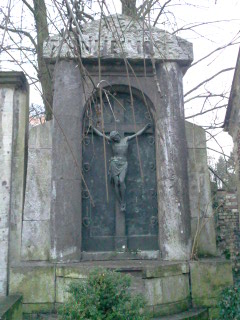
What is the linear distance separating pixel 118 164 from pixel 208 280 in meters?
2.34

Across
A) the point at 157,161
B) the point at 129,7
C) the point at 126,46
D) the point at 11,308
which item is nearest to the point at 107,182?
the point at 157,161

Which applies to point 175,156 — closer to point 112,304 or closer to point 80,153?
point 80,153

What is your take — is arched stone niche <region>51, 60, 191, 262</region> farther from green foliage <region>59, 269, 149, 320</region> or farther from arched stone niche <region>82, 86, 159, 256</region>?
green foliage <region>59, 269, 149, 320</region>

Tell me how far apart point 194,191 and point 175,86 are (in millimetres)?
1887

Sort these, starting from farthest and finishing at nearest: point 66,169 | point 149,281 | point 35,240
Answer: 1. point 35,240
2. point 66,169
3. point 149,281

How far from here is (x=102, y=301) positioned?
4078 mm

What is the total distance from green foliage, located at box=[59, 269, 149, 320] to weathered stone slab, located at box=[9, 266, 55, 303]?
161cm

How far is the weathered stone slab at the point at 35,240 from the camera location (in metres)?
6.43

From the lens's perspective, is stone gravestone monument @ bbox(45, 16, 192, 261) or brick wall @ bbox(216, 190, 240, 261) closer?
stone gravestone monument @ bbox(45, 16, 192, 261)

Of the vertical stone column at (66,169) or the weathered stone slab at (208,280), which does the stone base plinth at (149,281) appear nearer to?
the weathered stone slab at (208,280)

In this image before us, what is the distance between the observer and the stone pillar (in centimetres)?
633

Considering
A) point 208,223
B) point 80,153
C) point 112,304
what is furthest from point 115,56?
point 112,304

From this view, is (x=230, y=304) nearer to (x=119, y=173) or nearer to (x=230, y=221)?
(x=119, y=173)

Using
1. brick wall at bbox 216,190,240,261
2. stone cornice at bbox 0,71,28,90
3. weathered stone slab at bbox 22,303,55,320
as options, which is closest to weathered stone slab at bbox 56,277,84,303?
weathered stone slab at bbox 22,303,55,320
